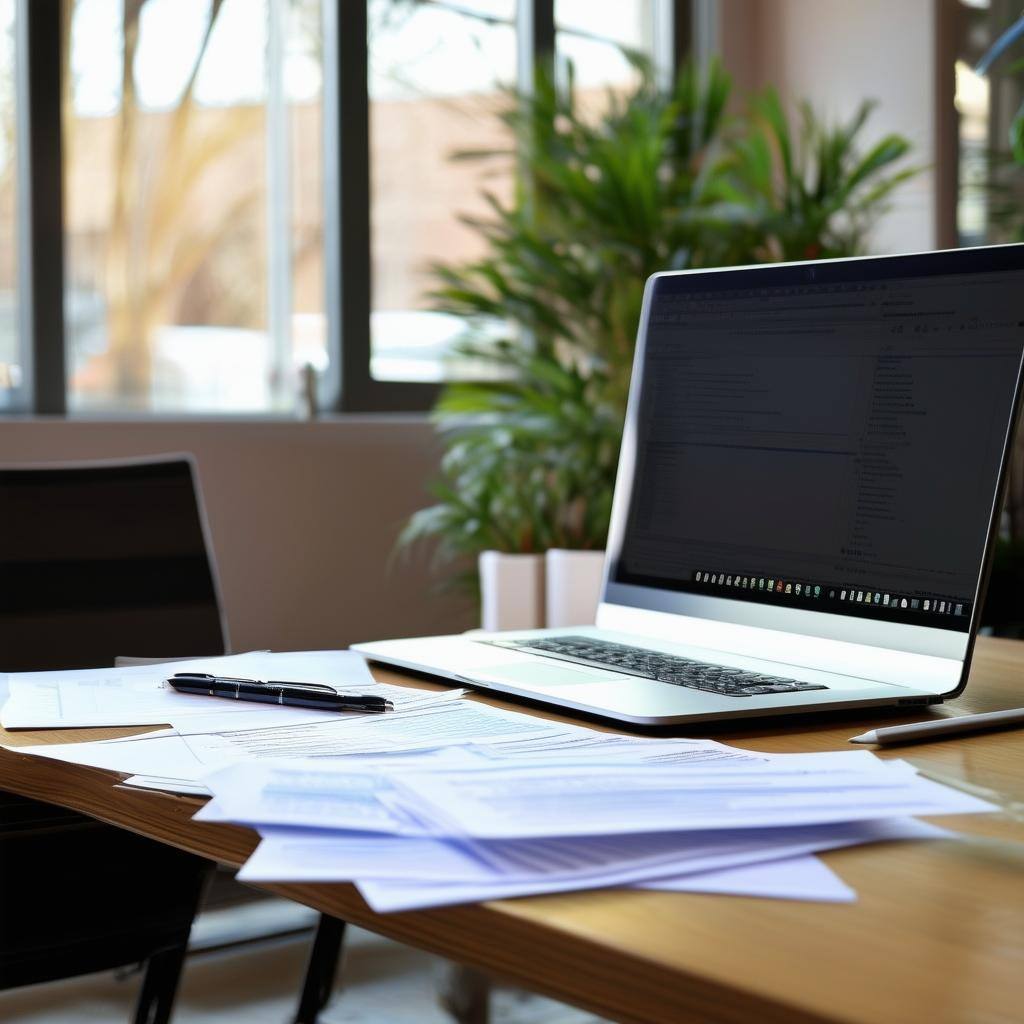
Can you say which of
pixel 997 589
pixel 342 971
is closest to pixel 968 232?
pixel 997 589

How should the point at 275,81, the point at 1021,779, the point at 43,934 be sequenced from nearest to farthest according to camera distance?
the point at 1021,779
the point at 43,934
the point at 275,81

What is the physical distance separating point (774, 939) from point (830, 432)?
0.65m

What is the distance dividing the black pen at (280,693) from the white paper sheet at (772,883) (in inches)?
16.3

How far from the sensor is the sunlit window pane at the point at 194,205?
3.11m

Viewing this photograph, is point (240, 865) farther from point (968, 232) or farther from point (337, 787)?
point (968, 232)

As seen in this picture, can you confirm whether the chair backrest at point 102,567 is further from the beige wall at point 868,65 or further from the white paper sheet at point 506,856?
the beige wall at point 868,65

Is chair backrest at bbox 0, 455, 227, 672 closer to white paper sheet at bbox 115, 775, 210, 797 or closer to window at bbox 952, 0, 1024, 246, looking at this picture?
white paper sheet at bbox 115, 775, 210, 797

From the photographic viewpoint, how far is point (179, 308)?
3.29 m

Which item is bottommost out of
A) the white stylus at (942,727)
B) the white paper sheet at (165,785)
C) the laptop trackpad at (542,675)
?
the white stylus at (942,727)

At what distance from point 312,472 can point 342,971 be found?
3.69ft

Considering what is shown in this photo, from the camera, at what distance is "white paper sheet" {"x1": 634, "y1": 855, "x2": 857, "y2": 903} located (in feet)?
1.96

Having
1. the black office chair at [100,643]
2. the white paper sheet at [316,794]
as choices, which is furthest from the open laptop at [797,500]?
the black office chair at [100,643]

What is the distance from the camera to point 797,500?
3.79ft

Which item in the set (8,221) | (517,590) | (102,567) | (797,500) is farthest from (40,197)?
(797,500)
